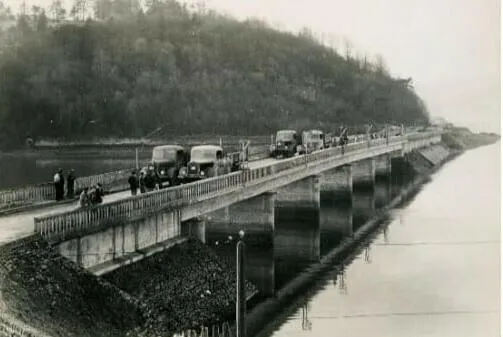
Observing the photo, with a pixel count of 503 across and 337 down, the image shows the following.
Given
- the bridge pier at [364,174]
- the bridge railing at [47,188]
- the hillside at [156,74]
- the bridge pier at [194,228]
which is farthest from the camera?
the bridge pier at [364,174]

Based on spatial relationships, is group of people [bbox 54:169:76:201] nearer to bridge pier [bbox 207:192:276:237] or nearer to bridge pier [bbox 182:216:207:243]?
bridge pier [bbox 182:216:207:243]

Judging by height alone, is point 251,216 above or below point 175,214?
below

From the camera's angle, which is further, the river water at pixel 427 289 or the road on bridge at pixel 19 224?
the river water at pixel 427 289

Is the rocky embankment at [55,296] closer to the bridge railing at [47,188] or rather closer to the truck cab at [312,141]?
the bridge railing at [47,188]

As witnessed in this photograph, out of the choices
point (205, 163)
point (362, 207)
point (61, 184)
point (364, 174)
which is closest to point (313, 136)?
point (362, 207)

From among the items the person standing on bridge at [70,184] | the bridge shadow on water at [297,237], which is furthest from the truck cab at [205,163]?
the person standing on bridge at [70,184]

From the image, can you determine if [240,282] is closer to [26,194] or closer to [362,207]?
[26,194]

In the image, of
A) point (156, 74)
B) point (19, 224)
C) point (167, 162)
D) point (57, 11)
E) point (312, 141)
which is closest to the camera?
point (19, 224)

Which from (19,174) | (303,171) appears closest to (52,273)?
(19,174)
